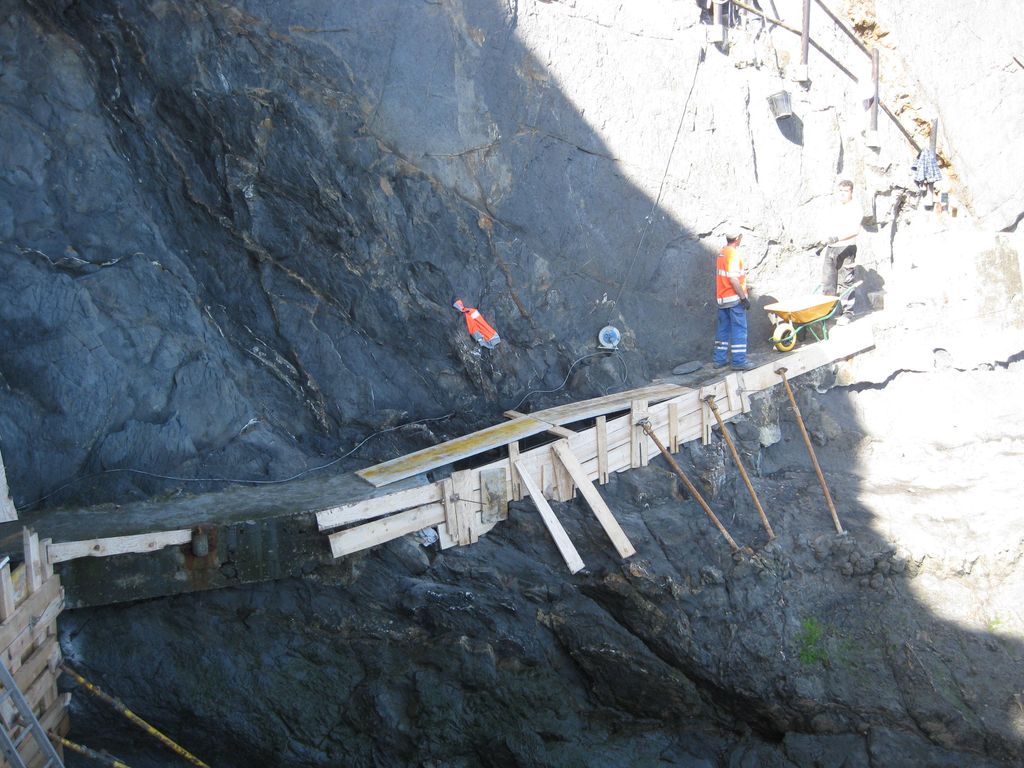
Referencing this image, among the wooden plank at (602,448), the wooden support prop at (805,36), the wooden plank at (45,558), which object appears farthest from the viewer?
the wooden support prop at (805,36)

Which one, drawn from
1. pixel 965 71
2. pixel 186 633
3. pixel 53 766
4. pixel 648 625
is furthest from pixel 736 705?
pixel 965 71

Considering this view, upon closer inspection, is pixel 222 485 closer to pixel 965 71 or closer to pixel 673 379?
pixel 673 379

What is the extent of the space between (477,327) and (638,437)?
179cm

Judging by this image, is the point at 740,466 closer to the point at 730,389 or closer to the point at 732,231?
the point at 730,389

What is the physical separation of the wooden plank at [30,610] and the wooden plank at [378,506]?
1.69 metres

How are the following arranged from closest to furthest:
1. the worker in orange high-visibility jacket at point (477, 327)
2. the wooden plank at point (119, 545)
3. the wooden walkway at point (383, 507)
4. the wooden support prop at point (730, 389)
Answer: the wooden plank at point (119, 545) < the wooden walkway at point (383, 507) < the worker in orange high-visibility jacket at point (477, 327) < the wooden support prop at point (730, 389)

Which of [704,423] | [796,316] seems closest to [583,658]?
[704,423]

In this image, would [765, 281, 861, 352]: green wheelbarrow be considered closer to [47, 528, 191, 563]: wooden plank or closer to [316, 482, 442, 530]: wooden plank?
[316, 482, 442, 530]: wooden plank

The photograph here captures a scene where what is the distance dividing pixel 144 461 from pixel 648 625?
13.5 ft

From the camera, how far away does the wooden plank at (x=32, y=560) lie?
5121 millimetres

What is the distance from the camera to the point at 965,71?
412 inches

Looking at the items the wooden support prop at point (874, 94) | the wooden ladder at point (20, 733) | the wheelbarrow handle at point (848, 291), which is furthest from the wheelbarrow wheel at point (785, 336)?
the wooden ladder at point (20, 733)

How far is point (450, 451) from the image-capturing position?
281 inches

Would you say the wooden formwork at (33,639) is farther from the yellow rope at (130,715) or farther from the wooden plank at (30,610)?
the yellow rope at (130,715)
